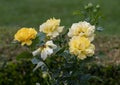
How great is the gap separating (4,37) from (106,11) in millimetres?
4749

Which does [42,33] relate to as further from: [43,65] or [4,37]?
[4,37]

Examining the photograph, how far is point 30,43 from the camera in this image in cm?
353

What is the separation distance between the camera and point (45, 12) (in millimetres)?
10883

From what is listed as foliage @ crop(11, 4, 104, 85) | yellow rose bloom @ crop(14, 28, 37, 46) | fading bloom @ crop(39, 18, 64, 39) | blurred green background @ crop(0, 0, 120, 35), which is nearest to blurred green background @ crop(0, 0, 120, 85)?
blurred green background @ crop(0, 0, 120, 35)

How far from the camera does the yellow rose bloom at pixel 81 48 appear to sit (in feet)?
11.3

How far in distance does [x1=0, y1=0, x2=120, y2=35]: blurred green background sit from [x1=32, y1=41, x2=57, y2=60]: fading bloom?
6.01m

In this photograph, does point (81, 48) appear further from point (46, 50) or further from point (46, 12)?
point (46, 12)

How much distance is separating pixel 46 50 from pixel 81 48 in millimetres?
228

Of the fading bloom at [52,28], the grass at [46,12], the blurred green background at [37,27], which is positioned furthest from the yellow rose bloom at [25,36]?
the grass at [46,12]

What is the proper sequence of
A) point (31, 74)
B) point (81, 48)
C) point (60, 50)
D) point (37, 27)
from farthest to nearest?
point (37, 27) < point (31, 74) < point (60, 50) < point (81, 48)

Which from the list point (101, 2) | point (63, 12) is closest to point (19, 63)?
point (63, 12)

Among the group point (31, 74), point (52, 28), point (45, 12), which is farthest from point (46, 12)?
point (52, 28)

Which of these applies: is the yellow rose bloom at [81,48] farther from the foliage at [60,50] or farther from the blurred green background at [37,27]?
the blurred green background at [37,27]

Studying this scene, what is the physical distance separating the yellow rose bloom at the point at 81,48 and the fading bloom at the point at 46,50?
0.13m
